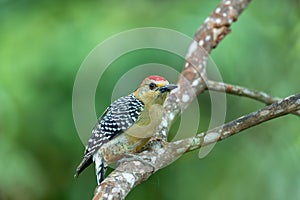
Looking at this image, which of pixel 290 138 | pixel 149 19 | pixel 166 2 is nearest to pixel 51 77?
pixel 149 19

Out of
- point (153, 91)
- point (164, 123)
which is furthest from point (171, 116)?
point (153, 91)

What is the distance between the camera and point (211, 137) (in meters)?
2.37

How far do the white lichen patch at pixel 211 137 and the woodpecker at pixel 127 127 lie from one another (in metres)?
0.31

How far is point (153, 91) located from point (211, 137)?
44 cm

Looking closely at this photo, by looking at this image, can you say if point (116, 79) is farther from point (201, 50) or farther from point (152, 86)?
point (152, 86)

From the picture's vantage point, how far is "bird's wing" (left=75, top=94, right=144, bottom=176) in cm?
255

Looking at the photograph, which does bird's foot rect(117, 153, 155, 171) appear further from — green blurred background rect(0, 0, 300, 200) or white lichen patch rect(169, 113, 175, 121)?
green blurred background rect(0, 0, 300, 200)

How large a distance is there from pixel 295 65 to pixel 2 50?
1658mm

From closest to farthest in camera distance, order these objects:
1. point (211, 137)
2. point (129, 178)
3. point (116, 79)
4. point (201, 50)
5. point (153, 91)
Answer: point (129, 178) → point (211, 137) → point (153, 91) → point (201, 50) → point (116, 79)

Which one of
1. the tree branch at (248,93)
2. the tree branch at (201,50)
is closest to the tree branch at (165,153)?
the tree branch at (201,50)

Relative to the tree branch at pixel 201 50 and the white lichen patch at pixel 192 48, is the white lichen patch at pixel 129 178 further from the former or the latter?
the white lichen patch at pixel 192 48

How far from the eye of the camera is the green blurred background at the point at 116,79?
11.0 feet

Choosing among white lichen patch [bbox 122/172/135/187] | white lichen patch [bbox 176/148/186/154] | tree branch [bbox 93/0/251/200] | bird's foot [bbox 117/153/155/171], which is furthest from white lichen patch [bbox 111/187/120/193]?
white lichen patch [bbox 176/148/186/154]

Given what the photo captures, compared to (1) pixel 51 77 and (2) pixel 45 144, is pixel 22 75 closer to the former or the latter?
(1) pixel 51 77
